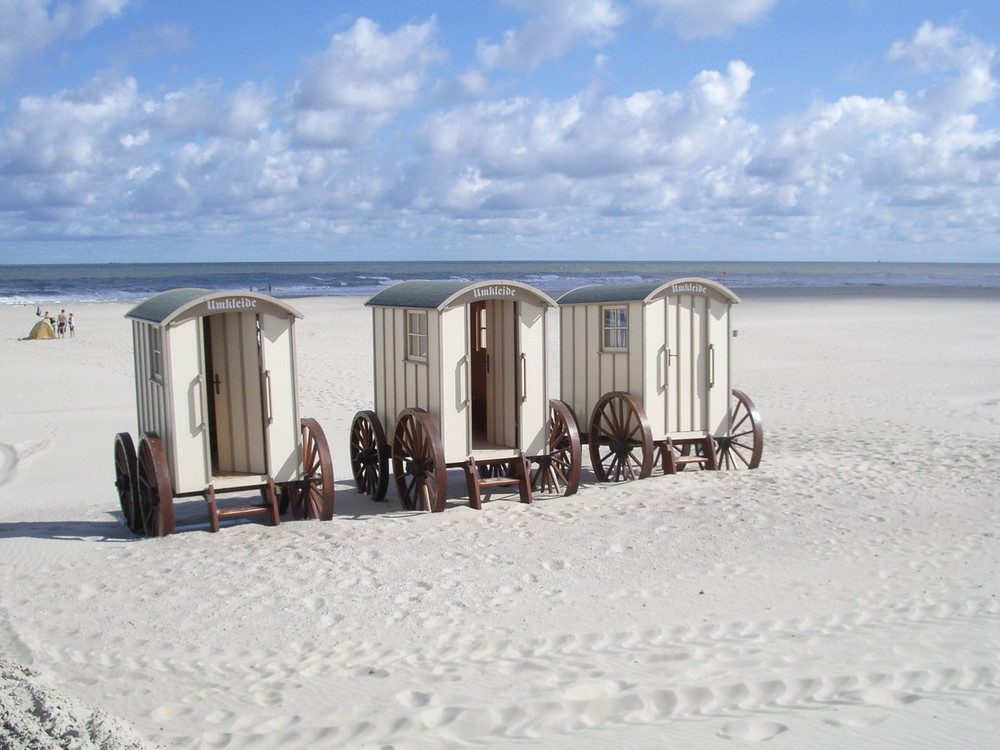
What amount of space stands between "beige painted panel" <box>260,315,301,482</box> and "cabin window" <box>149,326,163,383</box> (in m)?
0.96

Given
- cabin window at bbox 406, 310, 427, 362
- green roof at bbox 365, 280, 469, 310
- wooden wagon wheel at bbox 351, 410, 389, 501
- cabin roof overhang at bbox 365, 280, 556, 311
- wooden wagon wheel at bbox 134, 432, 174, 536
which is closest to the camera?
wooden wagon wheel at bbox 134, 432, 174, 536

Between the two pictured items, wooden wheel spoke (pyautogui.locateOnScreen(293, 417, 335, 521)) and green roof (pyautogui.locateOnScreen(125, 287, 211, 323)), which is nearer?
green roof (pyautogui.locateOnScreen(125, 287, 211, 323))

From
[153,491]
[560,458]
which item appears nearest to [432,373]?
[560,458]

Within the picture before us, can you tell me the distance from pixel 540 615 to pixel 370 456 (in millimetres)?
4900

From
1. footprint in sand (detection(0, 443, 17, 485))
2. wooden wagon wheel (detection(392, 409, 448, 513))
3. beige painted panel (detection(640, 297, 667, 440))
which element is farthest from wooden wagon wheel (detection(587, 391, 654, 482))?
footprint in sand (detection(0, 443, 17, 485))

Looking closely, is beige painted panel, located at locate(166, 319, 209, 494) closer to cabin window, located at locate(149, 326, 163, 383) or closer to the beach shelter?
cabin window, located at locate(149, 326, 163, 383)

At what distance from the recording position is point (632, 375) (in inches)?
453

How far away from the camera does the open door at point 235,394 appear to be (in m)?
9.49

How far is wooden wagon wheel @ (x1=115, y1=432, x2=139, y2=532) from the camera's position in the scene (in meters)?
9.42

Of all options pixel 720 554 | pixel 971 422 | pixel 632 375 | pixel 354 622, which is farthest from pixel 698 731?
pixel 971 422

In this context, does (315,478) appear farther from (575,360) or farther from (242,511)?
(575,360)

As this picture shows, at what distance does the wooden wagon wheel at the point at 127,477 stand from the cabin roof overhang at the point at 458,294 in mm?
3228

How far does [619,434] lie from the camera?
37.9 feet

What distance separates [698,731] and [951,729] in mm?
1298
